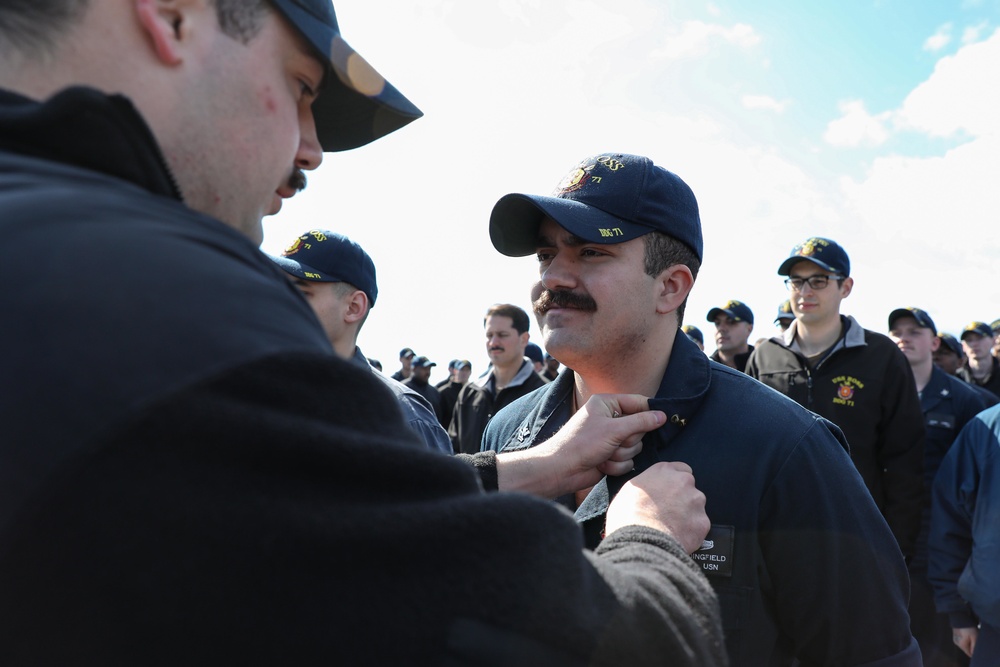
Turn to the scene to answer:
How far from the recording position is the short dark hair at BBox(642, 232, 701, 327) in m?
2.72

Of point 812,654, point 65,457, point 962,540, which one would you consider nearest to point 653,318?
point 812,654

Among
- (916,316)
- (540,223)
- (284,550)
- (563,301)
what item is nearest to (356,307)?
(540,223)

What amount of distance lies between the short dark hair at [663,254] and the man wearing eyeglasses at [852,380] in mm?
3336

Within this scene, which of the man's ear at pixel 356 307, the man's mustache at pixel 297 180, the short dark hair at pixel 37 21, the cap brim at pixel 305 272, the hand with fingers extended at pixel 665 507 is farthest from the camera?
the man's ear at pixel 356 307

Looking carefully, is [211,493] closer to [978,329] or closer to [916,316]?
[916,316]

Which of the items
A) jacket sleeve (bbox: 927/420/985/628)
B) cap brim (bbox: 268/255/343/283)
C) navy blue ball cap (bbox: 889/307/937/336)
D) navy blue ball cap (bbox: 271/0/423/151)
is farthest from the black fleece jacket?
navy blue ball cap (bbox: 889/307/937/336)

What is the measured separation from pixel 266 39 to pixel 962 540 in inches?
226

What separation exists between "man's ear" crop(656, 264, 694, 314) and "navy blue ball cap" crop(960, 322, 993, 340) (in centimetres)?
975

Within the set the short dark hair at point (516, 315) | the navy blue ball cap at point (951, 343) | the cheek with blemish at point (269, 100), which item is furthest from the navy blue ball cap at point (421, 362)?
the cheek with blemish at point (269, 100)

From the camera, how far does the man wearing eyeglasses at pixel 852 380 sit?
5.72m

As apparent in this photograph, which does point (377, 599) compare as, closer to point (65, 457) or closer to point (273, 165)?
point (65, 457)

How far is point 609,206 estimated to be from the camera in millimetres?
2641

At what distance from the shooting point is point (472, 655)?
825mm

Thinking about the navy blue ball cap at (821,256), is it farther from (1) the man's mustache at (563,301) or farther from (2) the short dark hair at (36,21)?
(2) the short dark hair at (36,21)
